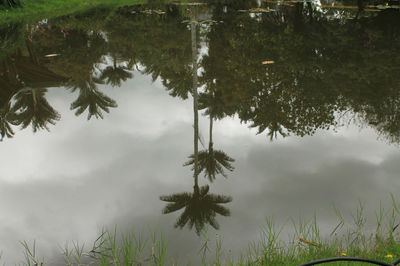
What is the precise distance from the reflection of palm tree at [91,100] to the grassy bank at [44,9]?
8.94 m

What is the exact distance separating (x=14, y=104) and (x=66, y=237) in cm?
450

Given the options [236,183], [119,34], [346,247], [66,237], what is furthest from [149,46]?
[346,247]

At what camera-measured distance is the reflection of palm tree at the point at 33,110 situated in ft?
20.2

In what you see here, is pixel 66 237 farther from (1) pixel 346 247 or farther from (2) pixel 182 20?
(2) pixel 182 20

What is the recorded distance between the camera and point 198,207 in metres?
3.92

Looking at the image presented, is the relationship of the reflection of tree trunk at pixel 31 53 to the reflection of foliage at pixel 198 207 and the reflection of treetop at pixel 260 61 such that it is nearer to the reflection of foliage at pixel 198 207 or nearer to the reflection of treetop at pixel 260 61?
the reflection of treetop at pixel 260 61

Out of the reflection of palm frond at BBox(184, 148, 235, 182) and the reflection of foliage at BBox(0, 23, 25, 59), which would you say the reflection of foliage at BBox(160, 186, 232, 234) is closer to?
the reflection of palm frond at BBox(184, 148, 235, 182)

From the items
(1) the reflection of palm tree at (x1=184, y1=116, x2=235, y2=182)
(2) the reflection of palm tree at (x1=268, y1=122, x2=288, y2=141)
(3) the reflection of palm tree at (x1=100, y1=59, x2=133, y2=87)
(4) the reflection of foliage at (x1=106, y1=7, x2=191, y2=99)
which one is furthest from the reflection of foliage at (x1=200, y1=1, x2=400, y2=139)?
(3) the reflection of palm tree at (x1=100, y1=59, x2=133, y2=87)

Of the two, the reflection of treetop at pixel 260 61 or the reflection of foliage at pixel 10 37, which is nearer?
the reflection of treetop at pixel 260 61

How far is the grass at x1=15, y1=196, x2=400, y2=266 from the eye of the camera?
112 inches

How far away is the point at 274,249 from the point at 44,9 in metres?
18.4

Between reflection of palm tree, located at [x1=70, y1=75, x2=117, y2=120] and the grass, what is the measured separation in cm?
334

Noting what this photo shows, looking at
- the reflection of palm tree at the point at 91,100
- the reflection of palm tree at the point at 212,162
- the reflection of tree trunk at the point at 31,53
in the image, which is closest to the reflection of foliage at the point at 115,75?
the reflection of palm tree at the point at 91,100

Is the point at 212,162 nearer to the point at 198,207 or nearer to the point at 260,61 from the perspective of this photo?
the point at 198,207
